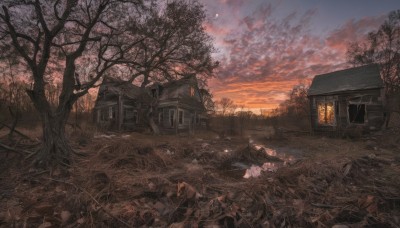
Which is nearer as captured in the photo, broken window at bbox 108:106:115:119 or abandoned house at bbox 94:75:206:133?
abandoned house at bbox 94:75:206:133

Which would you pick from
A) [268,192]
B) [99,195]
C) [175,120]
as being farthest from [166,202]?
[175,120]

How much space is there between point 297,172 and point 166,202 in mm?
3562

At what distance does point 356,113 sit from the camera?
1631cm

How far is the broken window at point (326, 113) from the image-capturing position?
17.5 m

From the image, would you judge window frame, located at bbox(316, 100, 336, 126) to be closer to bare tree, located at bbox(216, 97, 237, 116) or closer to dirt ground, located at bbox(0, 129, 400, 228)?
dirt ground, located at bbox(0, 129, 400, 228)

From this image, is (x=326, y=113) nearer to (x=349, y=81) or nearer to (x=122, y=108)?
(x=349, y=81)

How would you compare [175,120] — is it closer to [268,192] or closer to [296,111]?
[268,192]

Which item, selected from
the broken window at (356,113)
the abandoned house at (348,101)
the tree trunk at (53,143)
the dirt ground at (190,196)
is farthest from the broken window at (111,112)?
the broken window at (356,113)

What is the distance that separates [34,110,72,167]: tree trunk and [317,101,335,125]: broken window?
1917 centimetres

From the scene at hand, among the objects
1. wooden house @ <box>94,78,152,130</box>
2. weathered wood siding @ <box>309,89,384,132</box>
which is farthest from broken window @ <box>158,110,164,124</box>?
weathered wood siding @ <box>309,89,384,132</box>

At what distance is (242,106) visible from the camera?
163 ft

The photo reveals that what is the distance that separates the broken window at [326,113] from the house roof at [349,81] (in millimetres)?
1114

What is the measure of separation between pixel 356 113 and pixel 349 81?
2949mm

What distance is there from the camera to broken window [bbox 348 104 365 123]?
642 inches
